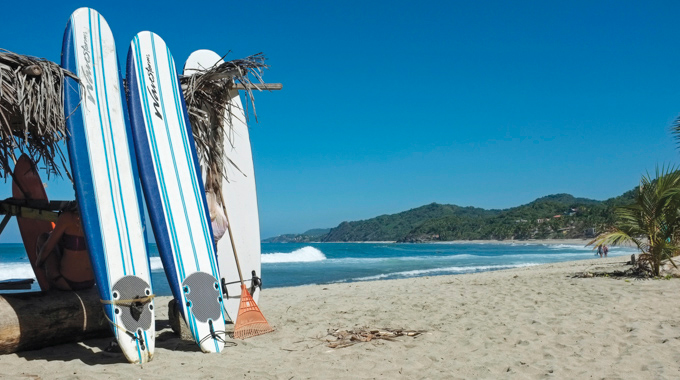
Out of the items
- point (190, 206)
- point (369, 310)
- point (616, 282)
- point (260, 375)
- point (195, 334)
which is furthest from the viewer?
point (616, 282)

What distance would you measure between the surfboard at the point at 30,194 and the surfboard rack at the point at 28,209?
0.30 ft

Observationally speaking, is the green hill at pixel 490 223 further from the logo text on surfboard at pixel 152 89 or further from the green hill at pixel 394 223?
the logo text on surfboard at pixel 152 89

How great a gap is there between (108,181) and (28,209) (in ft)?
2.79

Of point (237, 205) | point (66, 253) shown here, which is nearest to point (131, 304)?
point (66, 253)

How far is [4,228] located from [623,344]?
16.0ft

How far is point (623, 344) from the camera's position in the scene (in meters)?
3.71

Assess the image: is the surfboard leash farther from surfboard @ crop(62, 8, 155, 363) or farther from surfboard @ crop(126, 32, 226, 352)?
surfboard @ crop(126, 32, 226, 352)

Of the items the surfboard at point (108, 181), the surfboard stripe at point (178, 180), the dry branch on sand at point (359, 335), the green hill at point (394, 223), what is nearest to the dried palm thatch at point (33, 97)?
the surfboard at point (108, 181)

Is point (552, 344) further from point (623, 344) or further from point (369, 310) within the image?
point (369, 310)

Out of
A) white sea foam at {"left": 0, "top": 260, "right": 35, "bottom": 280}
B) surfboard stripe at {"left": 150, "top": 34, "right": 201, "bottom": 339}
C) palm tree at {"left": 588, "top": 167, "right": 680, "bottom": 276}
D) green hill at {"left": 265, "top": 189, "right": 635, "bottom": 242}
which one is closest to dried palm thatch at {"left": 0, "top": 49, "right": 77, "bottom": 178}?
surfboard stripe at {"left": 150, "top": 34, "right": 201, "bottom": 339}

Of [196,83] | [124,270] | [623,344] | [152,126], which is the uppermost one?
[196,83]

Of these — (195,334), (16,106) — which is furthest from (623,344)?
(16,106)

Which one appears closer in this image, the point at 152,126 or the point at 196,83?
the point at 152,126

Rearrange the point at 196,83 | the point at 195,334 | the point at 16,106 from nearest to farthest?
the point at 16,106
the point at 195,334
the point at 196,83
